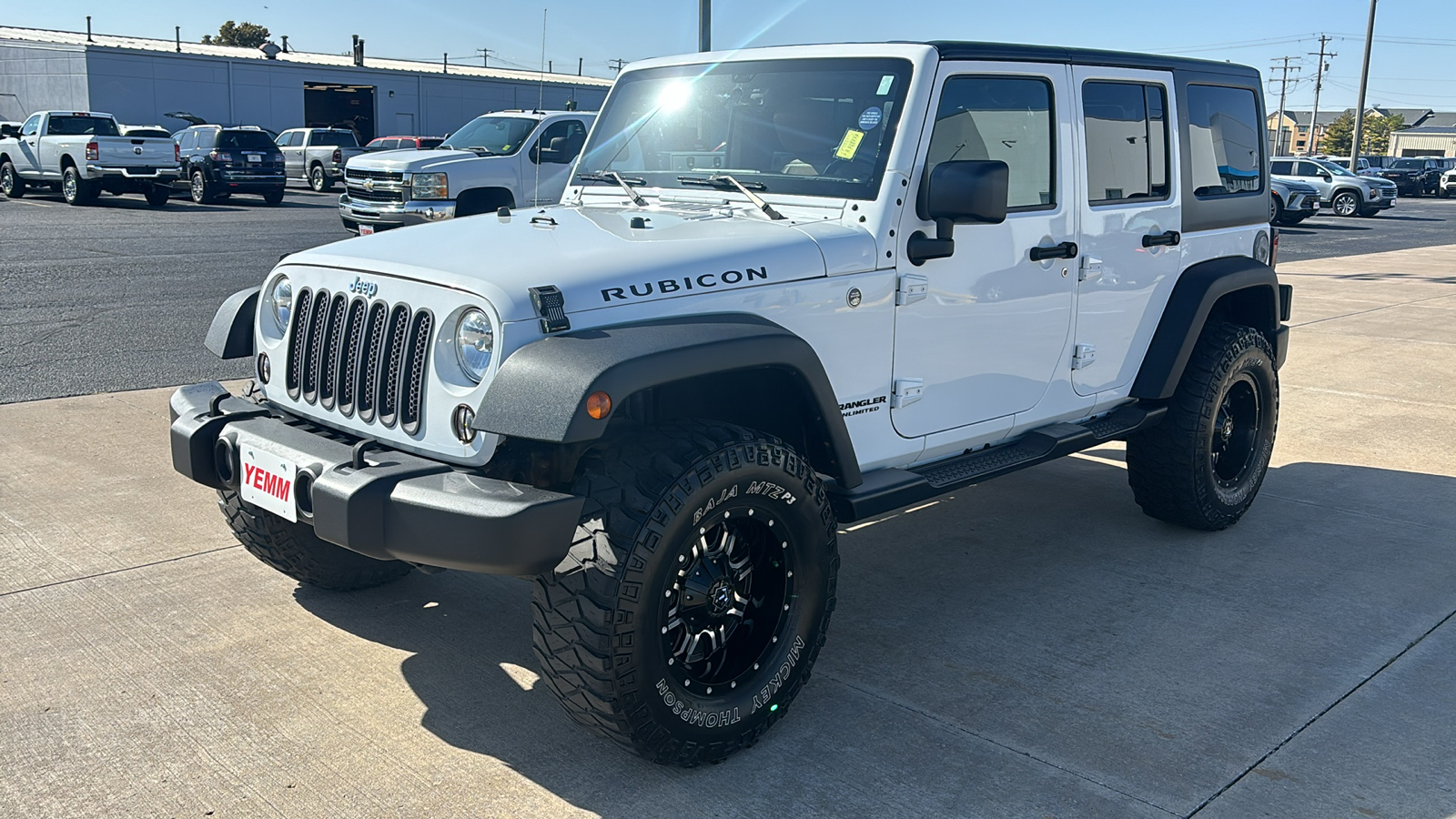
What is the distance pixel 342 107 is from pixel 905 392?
47.2 metres

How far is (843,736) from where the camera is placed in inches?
143

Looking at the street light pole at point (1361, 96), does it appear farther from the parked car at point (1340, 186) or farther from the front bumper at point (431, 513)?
the front bumper at point (431, 513)

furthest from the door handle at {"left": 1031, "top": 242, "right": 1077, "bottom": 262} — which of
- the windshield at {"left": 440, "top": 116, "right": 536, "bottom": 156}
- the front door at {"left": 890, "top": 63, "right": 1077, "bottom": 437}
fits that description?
the windshield at {"left": 440, "top": 116, "right": 536, "bottom": 156}

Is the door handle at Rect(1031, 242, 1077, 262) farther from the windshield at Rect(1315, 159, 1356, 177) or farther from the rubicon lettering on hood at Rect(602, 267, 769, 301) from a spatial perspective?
the windshield at Rect(1315, 159, 1356, 177)

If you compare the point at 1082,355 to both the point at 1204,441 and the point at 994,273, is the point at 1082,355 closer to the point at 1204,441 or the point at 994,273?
the point at 994,273

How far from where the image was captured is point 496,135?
1538 centimetres

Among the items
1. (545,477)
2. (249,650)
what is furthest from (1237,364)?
(249,650)

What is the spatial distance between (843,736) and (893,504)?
Result: 0.80 m

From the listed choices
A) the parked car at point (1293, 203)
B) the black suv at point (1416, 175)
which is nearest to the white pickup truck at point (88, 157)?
the parked car at point (1293, 203)

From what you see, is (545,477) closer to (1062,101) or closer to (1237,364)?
(1062,101)

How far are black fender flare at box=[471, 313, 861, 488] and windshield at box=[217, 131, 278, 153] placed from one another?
25685 mm

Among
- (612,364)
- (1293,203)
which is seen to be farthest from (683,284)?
(1293,203)

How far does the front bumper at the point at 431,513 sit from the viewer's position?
3.03m

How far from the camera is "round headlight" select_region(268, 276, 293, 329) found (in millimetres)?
4121
